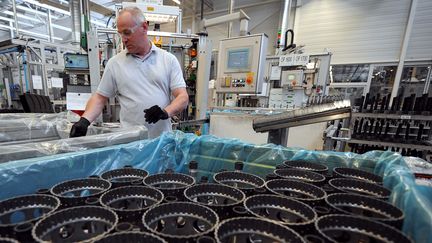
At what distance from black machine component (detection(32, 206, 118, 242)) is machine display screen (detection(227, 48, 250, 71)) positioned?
2.36 metres

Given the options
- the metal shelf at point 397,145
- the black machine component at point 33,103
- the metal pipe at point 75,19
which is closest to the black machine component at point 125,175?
the metal shelf at point 397,145

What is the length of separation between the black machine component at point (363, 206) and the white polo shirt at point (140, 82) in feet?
3.80

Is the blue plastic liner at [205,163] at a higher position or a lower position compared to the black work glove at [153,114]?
lower

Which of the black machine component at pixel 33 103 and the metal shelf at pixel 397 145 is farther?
the black machine component at pixel 33 103

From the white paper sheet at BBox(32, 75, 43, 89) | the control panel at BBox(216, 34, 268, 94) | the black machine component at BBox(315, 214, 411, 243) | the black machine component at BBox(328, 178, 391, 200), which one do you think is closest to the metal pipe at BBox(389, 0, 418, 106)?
the control panel at BBox(216, 34, 268, 94)

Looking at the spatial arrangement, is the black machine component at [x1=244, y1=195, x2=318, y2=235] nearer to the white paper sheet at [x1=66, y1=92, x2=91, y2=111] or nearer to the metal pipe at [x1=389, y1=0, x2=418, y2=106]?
the white paper sheet at [x1=66, y1=92, x2=91, y2=111]

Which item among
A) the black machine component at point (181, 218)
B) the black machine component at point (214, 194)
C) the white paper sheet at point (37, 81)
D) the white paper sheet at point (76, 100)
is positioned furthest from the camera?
the white paper sheet at point (37, 81)

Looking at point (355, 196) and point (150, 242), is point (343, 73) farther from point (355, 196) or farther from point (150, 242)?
point (150, 242)

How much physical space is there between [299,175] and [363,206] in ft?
0.63

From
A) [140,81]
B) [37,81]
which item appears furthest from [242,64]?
[37,81]

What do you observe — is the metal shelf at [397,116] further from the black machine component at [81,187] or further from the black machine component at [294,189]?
the black machine component at [81,187]

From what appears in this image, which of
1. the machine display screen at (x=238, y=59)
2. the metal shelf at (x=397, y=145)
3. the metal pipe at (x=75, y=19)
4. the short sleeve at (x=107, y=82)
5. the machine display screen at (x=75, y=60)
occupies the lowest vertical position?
the metal shelf at (x=397, y=145)

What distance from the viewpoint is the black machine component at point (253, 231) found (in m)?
0.43

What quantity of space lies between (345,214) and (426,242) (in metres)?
0.12
